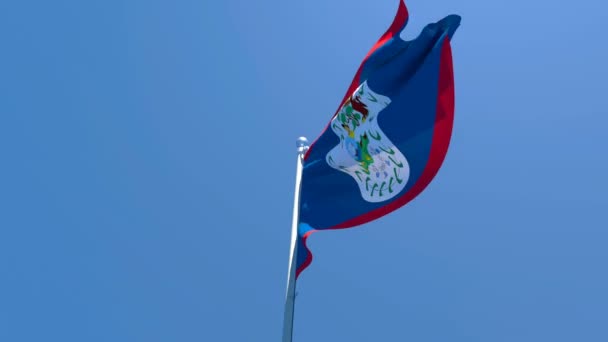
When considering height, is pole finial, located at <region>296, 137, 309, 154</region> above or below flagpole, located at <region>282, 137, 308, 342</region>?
above

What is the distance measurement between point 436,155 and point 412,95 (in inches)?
33.6

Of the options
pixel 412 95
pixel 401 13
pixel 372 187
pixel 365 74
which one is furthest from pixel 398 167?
pixel 401 13

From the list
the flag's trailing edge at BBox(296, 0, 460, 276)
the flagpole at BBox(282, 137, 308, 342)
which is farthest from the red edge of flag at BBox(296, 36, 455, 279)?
the flagpole at BBox(282, 137, 308, 342)

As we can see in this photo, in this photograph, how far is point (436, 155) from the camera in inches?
226

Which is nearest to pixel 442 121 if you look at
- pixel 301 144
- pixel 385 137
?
pixel 385 137

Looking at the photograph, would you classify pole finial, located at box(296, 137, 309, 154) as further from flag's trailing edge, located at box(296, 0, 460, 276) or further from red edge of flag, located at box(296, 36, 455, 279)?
red edge of flag, located at box(296, 36, 455, 279)

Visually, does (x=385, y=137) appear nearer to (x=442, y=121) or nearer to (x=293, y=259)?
(x=442, y=121)

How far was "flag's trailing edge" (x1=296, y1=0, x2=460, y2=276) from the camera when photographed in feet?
19.0

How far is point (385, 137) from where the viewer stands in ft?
20.5

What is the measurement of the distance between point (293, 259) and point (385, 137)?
191 cm

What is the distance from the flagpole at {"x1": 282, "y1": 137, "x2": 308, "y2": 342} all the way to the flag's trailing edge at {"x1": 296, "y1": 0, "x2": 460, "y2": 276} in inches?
8.4

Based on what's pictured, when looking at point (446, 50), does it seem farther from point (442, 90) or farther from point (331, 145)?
point (331, 145)

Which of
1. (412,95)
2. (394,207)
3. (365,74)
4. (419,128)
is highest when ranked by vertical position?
(365,74)

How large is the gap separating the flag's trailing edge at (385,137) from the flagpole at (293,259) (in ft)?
0.70
